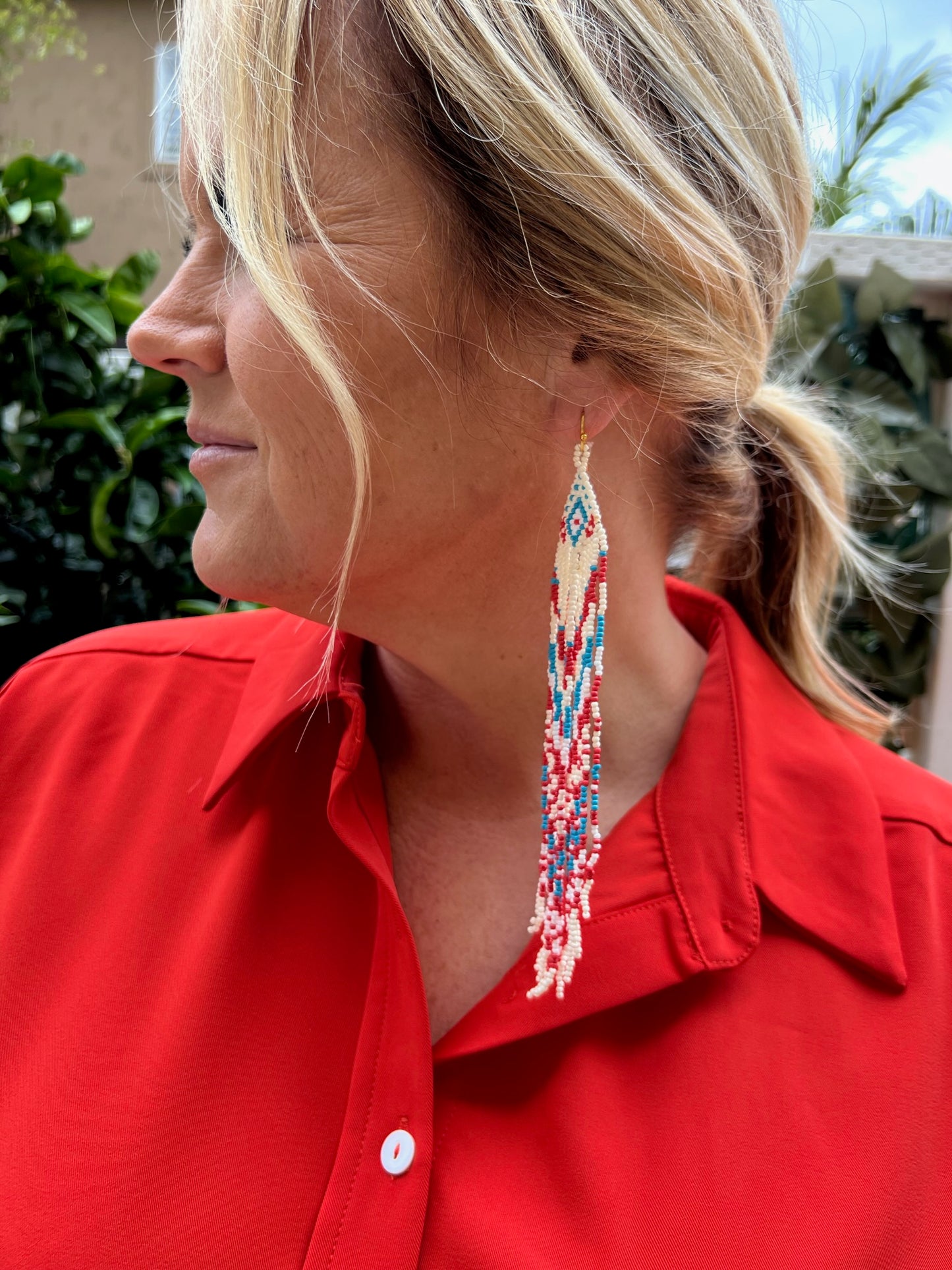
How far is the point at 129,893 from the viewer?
3.18ft

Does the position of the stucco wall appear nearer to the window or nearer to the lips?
the window

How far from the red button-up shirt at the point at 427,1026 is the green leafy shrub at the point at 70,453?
73cm

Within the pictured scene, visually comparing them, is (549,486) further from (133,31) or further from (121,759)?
(133,31)

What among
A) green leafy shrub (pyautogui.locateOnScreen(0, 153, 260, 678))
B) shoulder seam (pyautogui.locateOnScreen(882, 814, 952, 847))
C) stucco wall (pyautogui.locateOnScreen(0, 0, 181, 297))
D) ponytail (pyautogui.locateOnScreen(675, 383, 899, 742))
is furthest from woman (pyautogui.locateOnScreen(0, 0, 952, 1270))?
stucco wall (pyautogui.locateOnScreen(0, 0, 181, 297))

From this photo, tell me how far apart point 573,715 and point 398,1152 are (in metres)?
0.39

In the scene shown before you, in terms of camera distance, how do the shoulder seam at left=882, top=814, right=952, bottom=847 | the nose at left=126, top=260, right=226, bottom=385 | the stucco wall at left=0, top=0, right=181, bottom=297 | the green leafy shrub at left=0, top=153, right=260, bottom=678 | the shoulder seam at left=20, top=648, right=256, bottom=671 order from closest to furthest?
the nose at left=126, top=260, right=226, bottom=385 → the shoulder seam at left=882, top=814, right=952, bottom=847 → the shoulder seam at left=20, top=648, right=256, bottom=671 → the green leafy shrub at left=0, top=153, right=260, bottom=678 → the stucco wall at left=0, top=0, right=181, bottom=297

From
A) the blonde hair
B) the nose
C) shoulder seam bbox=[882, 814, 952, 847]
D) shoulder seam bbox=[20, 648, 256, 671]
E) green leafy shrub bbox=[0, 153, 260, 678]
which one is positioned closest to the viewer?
the blonde hair

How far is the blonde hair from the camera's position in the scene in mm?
777

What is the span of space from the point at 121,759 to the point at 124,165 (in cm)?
578

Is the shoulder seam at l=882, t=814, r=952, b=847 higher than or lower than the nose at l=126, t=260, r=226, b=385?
lower

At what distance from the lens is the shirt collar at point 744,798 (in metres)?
0.92

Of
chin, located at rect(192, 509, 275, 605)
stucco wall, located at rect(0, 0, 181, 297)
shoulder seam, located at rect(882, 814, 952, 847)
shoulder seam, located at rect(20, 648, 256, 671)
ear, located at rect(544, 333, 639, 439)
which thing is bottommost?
shoulder seam, located at rect(882, 814, 952, 847)

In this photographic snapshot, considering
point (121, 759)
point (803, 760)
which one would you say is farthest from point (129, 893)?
point (803, 760)

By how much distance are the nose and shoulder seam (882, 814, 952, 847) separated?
0.78 metres
